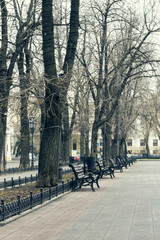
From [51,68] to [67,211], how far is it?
22.5 feet

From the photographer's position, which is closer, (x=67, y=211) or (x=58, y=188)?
(x=67, y=211)

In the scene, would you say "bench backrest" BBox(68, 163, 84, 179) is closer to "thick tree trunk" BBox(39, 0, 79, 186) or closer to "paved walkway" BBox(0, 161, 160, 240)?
"thick tree trunk" BBox(39, 0, 79, 186)

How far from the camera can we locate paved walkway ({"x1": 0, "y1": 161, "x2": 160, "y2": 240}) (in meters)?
10.0

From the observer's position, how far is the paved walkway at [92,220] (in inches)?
394

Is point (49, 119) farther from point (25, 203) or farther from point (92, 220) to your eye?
point (92, 220)

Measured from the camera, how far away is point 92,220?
1198cm

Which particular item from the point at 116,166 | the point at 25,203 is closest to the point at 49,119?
the point at 25,203

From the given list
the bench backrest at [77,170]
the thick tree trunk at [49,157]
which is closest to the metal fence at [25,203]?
the thick tree trunk at [49,157]

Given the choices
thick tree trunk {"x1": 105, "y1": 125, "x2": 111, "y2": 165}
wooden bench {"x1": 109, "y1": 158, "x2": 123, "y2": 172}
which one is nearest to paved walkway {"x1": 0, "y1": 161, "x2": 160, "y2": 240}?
wooden bench {"x1": 109, "y1": 158, "x2": 123, "y2": 172}

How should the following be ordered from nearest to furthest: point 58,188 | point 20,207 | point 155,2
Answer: point 20,207, point 58,188, point 155,2

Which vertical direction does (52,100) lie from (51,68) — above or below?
below

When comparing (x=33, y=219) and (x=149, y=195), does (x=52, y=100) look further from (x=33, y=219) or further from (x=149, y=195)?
(x=33, y=219)

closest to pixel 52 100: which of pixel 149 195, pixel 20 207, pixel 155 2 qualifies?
pixel 149 195

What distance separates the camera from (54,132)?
19.0 meters
